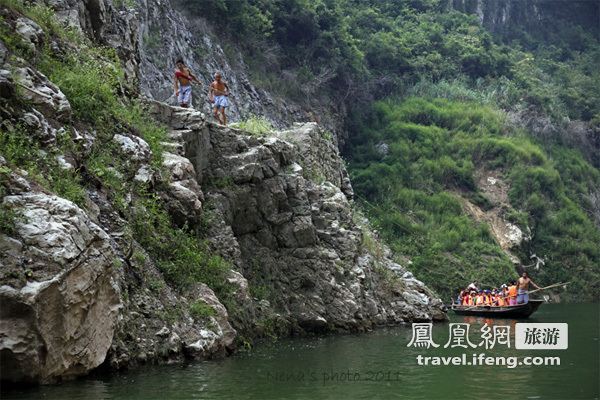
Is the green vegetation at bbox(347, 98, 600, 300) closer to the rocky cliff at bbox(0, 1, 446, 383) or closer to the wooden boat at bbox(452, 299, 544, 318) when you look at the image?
the wooden boat at bbox(452, 299, 544, 318)

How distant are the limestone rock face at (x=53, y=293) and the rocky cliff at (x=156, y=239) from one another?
17 mm

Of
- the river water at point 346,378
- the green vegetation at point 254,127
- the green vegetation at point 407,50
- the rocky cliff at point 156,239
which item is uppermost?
the green vegetation at point 407,50

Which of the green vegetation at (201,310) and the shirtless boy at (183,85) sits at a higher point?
the shirtless boy at (183,85)

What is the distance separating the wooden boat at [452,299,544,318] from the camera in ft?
66.3

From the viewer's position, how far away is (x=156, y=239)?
10.6 metres

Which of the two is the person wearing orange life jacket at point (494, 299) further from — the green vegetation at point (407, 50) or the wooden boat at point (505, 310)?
the green vegetation at point (407, 50)

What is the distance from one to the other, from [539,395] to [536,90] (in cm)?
4213

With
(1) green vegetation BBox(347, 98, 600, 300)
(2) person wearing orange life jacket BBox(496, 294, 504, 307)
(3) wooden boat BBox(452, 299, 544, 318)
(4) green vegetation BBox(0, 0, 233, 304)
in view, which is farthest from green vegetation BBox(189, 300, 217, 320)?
(1) green vegetation BBox(347, 98, 600, 300)

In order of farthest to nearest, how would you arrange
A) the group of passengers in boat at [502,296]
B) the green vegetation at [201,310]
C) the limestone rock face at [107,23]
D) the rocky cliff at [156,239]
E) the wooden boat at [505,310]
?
the group of passengers in boat at [502,296] < the wooden boat at [505,310] < the limestone rock face at [107,23] < the green vegetation at [201,310] < the rocky cliff at [156,239]

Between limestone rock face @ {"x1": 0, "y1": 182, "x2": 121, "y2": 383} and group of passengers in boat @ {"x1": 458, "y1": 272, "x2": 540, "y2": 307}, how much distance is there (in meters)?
14.9

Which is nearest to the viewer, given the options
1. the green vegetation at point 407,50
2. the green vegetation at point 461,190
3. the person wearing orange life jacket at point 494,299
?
the person wearing orange life jacket at point 494,299

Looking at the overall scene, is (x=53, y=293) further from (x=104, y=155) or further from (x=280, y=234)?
(x=280, y=234)

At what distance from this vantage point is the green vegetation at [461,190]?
32.2 metres

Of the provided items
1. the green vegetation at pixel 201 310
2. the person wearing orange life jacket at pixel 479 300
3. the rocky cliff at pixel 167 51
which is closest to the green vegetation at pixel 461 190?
the person wearing orange life jacket at pixel 479 300
